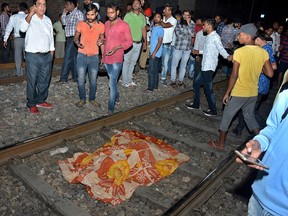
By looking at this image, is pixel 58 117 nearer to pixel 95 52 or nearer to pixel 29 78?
pixel 29 78

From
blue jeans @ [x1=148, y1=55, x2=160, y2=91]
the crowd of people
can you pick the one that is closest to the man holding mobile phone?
the crowd of people

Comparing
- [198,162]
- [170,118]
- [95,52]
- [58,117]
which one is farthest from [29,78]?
[198,162]

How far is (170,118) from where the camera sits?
657 centimetres

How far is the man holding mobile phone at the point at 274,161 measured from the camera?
6.12ft

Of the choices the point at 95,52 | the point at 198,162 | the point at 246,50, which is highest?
the point at 246,50

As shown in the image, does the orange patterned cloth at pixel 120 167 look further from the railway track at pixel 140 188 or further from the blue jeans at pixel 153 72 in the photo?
the blue jeans at pixel 153 72

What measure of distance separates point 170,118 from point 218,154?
1.63 metres

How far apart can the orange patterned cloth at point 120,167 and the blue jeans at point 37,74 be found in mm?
2238

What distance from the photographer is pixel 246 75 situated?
16.0ft

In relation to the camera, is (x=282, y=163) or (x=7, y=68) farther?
(x=7, y=68)

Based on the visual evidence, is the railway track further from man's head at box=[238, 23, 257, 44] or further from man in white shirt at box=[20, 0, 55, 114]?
man's head at box=[238, 23, 257, 44]

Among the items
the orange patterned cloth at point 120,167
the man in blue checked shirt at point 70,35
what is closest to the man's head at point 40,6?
the man in blue checked shirt at point 70,35

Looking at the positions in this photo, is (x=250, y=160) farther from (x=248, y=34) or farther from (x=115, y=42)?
(x=115, y=42)

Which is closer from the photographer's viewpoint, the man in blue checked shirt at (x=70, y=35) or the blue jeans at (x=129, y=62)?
the man in blue checked shirt at (x=70, y=35)
